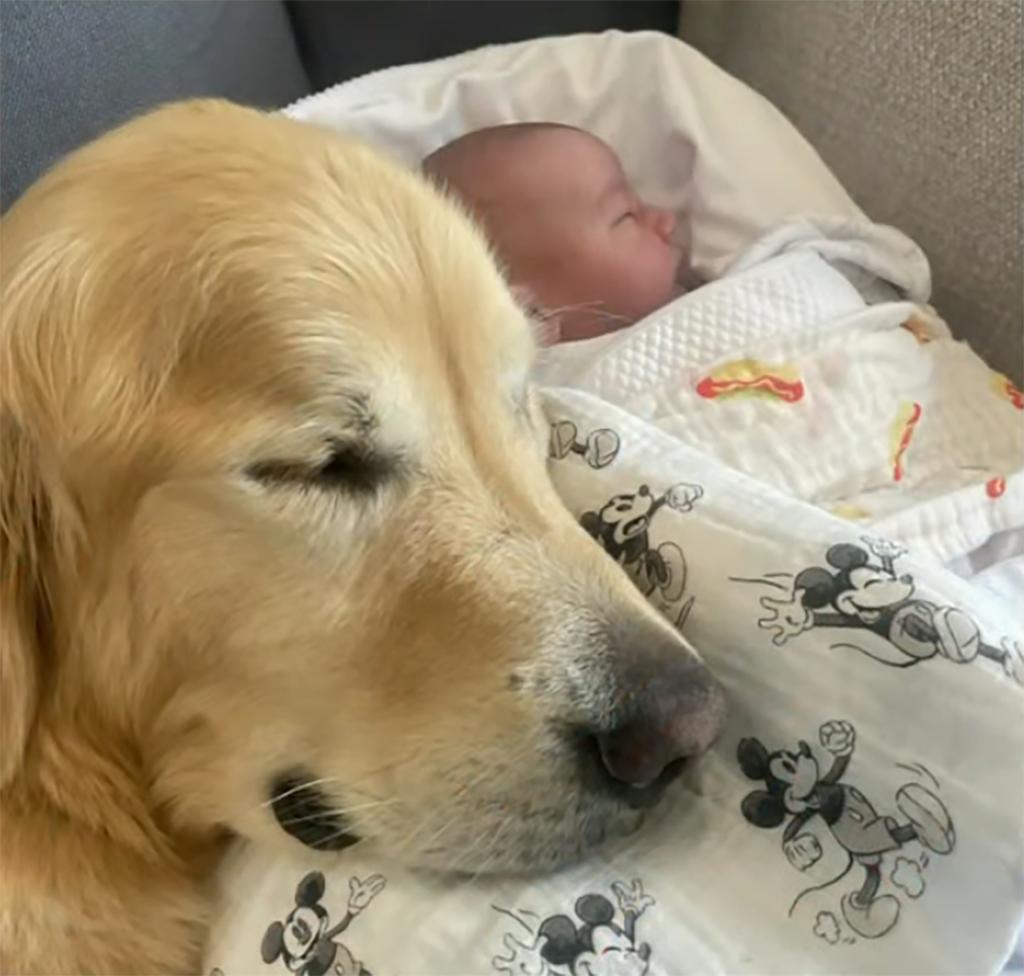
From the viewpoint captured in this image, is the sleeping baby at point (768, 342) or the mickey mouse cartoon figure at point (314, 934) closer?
the mickey mouse cartoon figure at point (314, 934)

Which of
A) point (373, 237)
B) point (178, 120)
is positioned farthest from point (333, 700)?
point (178, 120)

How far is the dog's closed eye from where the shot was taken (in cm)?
104

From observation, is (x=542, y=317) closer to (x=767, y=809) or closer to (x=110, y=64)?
(x=110, y=64)

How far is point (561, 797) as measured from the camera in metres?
1.00

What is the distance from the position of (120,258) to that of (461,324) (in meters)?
0.25

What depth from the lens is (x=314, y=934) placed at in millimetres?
1026

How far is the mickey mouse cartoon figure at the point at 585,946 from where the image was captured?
0.94 meters

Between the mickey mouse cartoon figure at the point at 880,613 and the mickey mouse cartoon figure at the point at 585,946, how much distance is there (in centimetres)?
23

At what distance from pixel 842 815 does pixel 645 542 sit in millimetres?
268

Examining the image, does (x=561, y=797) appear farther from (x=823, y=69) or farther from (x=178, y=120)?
(x=823, y=69)

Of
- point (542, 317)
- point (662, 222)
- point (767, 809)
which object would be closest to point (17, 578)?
point (767, 809)

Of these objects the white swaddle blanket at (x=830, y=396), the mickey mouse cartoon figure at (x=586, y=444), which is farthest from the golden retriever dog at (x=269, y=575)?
the white swaddle blanket at (x=830, y=396)

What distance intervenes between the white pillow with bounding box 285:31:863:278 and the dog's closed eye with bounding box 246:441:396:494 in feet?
2.93

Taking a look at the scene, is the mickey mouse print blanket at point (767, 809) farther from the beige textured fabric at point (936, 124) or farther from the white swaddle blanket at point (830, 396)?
the beige textured fabric at point (936, 124)
